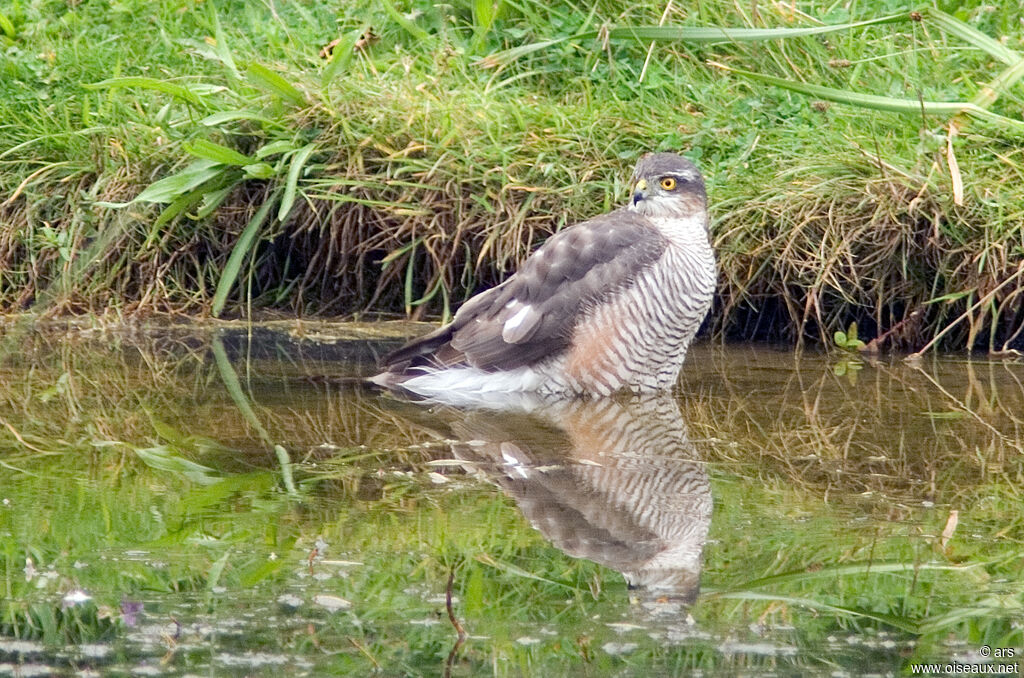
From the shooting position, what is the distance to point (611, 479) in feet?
14.5

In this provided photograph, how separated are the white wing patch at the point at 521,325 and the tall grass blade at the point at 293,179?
1.39 m

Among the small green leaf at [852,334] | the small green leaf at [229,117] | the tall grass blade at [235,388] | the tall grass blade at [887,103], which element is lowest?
the tall grass blade at [235,388]

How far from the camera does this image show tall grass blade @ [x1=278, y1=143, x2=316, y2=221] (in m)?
6.84

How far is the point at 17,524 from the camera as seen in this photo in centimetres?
386

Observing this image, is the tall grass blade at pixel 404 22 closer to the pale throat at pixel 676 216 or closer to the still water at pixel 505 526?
the pale throat at pixel 676 216

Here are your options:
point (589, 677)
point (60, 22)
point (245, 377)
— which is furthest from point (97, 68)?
point (589, 677)

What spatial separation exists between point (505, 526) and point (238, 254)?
3566mm

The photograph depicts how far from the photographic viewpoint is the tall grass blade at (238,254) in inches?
278

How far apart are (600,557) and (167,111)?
4519 millimetres

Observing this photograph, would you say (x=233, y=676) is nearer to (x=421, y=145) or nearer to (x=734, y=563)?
(x=734, y=563)

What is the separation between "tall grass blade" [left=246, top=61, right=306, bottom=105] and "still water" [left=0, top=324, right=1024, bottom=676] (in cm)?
154

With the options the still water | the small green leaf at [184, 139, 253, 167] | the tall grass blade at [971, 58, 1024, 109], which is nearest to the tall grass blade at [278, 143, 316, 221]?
the small green leaf at [184, 139, 253, 167]

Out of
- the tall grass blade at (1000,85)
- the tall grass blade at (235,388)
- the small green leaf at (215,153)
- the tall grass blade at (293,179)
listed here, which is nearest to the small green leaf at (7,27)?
the small green leaf at (215,153)

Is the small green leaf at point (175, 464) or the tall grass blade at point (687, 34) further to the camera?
the tall grass blade at point (687, 34)
